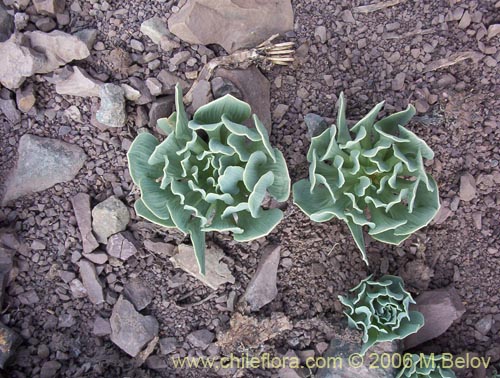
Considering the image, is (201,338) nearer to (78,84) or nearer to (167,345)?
(167,345)

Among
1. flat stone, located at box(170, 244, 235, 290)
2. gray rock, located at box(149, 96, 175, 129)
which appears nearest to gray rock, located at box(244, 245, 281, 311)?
flat stone, located at box(170, 244, 235, 290)

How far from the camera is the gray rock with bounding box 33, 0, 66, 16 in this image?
237 centimetres

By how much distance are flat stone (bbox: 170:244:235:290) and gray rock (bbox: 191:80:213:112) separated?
68 cm

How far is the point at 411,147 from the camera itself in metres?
2.07

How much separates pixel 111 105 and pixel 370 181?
1.19 meters

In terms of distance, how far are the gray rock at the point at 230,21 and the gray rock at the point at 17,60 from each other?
63 centimetres

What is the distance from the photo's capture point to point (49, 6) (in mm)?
2373

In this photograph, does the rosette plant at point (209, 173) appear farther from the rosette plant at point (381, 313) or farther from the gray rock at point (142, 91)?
the rosette plant at point (381, 313)

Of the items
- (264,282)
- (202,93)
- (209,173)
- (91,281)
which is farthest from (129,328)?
(202,93)

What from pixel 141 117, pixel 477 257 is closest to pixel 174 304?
pixel 141 117

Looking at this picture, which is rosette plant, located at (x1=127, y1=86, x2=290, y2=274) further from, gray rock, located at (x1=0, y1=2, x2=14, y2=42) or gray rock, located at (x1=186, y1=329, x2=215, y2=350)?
gray rock, located at (x1=0, y1=2, x2=14, y2=42)

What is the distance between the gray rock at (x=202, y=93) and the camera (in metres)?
2.30

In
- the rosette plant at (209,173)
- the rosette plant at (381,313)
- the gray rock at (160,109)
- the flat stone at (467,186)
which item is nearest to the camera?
the rosette plant at (209,173)

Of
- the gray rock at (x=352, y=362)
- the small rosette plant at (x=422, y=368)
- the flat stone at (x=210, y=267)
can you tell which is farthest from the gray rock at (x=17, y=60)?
the small rosette plant at (x=422, y=368)
